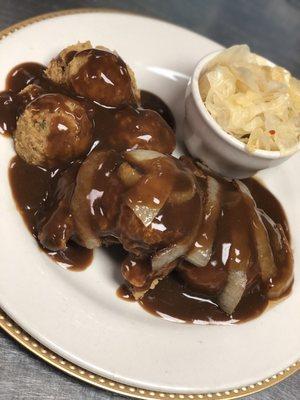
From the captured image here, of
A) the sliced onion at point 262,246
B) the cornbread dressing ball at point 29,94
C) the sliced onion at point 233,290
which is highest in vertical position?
the cornbread dressing ball at point 29,94

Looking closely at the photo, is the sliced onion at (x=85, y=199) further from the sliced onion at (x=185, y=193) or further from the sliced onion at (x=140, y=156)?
the sliced onion at (x=185, y=193)

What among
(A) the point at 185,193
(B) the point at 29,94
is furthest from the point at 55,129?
(A) the point at 185,193

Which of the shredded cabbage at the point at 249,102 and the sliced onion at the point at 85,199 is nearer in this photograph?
the sliced onion at the point at 85,199

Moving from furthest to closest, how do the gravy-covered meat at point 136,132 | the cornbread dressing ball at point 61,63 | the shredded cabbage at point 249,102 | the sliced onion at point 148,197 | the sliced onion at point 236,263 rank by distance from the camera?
the shredded cabbage at point 249,102, the cornbread dressing ball at point 61,63, the gravy-covered meat at point 136,132, the sliced onion at point 236,263, the sliced onion at point 148,197

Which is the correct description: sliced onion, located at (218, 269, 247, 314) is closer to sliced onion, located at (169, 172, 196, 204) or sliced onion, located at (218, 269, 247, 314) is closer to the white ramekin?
sliced onion, located at (169, 172, 196, 204)

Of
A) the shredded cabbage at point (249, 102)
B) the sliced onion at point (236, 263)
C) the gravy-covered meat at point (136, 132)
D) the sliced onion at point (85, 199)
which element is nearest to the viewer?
the sliced onion at point (85, 199)

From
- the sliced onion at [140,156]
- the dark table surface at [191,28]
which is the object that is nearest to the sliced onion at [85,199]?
the sliced onion at [140,156]
